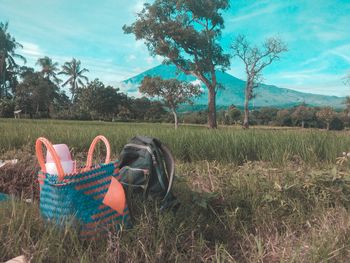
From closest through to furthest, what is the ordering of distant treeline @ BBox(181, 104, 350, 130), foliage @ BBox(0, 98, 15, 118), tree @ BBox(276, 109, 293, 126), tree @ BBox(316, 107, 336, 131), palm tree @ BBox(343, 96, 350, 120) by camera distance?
foliage @ BBox(0, 98, 15, 118) < tree @ BBox(316, 107, 336, 131) < distant treeline @ BBox(181, 104, 350, 130) < palm tree @ BBox(343, 96, 350, 120) < tree @ BBox(276, 109, 293, 126)

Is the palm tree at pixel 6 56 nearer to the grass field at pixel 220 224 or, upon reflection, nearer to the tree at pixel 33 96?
the tree at pixel 33 96

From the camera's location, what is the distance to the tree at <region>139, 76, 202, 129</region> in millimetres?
21109

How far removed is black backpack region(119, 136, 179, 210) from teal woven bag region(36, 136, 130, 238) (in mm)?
327

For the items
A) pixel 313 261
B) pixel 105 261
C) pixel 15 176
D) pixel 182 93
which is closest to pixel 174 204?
pixel 105 261

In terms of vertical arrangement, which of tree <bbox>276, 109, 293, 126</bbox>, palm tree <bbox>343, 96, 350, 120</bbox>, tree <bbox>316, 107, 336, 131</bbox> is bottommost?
tree <bbox>276, 109, 293, 126</bbox>

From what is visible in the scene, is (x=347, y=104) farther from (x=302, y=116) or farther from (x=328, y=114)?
(x=328, y=114)

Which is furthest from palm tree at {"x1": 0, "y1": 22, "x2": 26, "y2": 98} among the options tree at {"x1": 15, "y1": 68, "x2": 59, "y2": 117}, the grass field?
the grass field

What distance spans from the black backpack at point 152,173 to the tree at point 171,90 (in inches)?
731

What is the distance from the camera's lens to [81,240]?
1260 mm

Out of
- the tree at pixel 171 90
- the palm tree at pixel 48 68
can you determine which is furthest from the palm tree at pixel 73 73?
the tree at pixel 171 90

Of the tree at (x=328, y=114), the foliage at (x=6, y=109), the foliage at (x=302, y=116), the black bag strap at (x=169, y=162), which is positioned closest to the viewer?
the black bag strap at (x=169, y=162)

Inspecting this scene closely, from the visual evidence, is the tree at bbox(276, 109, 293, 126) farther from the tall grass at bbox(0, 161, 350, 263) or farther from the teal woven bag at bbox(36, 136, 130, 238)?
A: the teal woven bag at bbox(36, 136, 130, 238)

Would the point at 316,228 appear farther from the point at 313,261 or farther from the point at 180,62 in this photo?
the point at 180,62

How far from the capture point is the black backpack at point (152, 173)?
1645mm
